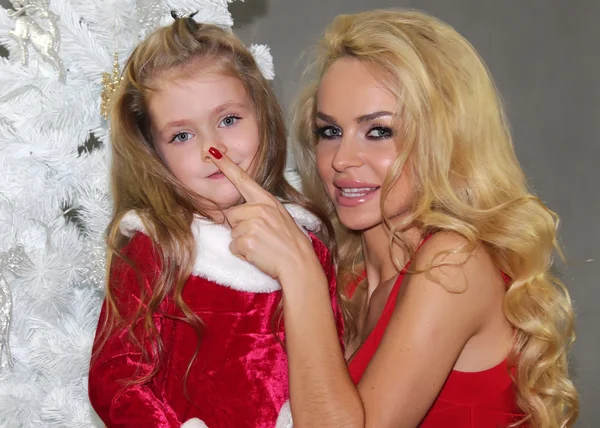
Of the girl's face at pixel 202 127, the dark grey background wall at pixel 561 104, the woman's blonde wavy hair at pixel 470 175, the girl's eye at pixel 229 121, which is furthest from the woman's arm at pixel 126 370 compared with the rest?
the dark grey background wall at pixel 561 104

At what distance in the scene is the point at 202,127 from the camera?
5.58 ft

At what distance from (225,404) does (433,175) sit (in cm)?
64

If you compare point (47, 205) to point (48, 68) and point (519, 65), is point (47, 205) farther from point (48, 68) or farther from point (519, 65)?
point (519, 65)

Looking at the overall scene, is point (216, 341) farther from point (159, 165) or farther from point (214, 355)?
point (159, 165)

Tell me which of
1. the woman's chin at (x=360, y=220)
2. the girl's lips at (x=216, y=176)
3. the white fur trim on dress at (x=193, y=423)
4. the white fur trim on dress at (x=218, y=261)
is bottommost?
the white fur trim on dress at (x=193, y=423)

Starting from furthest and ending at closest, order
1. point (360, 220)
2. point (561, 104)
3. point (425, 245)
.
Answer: point (561, 104), point (360, 220), point (425, 245)

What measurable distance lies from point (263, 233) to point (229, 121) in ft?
0.95

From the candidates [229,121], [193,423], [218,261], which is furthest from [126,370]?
[229,121]

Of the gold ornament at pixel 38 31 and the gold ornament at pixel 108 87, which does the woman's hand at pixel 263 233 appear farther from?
the gold ornament at pixel 38 31

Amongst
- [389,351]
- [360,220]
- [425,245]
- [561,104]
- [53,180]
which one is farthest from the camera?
[561,104]

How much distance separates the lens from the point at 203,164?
171 centimetres

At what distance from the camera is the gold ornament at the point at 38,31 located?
1.87m

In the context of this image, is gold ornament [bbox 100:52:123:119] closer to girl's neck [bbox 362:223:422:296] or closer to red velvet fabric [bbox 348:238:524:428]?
girl's neck [bbox 362:223:422:296]

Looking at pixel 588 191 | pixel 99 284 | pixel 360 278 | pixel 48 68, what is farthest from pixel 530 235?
pixel 588 191
